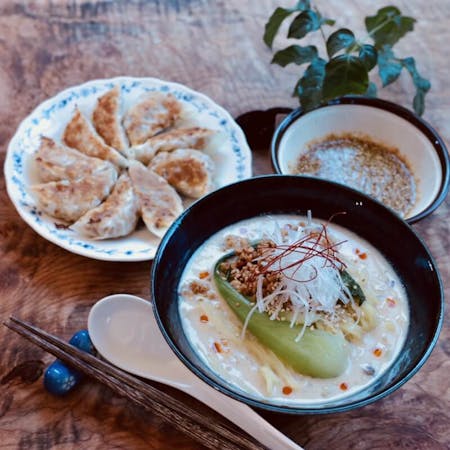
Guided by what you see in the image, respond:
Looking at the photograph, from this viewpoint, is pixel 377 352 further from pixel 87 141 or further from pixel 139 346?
pixel 87 141

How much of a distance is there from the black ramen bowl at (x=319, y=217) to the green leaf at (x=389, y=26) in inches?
28.8

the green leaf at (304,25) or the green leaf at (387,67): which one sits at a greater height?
the green leaf at (304,25)

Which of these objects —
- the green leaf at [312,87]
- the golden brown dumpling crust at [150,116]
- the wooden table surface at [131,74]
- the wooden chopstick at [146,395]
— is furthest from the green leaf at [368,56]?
the wooden chopstick at [146,395]

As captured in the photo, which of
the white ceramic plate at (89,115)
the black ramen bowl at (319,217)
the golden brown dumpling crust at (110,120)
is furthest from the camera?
the golden brown dumpling crust at (110,120)

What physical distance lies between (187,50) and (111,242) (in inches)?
40.0

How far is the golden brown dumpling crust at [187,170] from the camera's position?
1.90 meters

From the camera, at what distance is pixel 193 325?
54.2 inches

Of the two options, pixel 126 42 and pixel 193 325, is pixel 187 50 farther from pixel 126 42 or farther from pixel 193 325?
pixel 193 325

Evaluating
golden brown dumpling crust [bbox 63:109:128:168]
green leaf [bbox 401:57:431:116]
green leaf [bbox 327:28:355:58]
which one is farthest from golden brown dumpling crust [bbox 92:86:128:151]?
green leaf [bbox 401:57:431:116]

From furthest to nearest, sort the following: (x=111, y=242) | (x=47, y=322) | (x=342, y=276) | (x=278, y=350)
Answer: (x=111, y=242), (x=47, y=322), (x=342, y=276), (x=278, y=350)

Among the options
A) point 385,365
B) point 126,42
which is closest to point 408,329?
point 385,365

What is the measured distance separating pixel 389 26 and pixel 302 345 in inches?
46.7

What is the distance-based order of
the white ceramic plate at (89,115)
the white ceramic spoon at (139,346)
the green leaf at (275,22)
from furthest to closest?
the green leaf at (275,22) < the white ceramic plate at (89,115) < the white ceramic spoon at (139,346)

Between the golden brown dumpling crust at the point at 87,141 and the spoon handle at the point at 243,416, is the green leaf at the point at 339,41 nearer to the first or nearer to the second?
the golden brown dumpling crust at the point at 87,141
